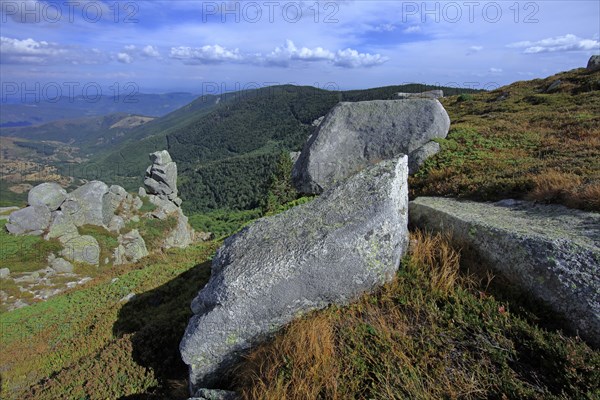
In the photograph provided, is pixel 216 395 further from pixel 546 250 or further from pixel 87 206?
pixel 87 206

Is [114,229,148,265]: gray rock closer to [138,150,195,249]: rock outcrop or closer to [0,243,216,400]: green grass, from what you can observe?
[138,150,195,249]: rock outcrop

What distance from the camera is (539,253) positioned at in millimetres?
5496

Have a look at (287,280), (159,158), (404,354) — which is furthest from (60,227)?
(404,354)

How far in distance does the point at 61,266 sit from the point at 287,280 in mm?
41383

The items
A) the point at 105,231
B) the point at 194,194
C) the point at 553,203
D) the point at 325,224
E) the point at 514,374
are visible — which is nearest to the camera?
the point at 514,374

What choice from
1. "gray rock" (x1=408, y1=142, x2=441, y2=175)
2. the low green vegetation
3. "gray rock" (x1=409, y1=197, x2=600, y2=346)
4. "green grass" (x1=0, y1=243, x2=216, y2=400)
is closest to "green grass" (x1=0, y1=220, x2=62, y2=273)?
"green grass" (x1=0, y1=243, x2=216, y2=400)

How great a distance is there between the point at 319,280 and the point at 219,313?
1949mm

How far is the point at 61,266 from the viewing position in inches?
1449

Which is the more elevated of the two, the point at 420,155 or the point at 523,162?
the point at 420,155

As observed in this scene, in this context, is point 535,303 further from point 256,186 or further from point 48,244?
point 256,186

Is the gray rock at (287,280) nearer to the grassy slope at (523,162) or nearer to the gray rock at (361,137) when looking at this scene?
the grassy slope at (523,162)

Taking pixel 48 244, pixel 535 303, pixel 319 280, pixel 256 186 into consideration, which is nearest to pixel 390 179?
pixel 319 280

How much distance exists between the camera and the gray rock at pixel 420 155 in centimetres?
1587

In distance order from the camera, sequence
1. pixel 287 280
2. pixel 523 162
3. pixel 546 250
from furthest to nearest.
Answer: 1. pixel 523 162
2. pixel 287 280
3. pixel 546 250
